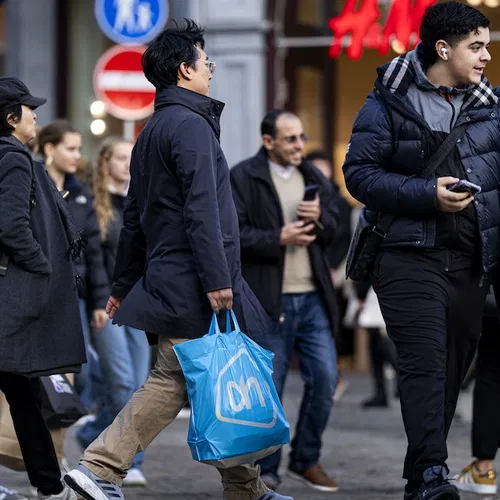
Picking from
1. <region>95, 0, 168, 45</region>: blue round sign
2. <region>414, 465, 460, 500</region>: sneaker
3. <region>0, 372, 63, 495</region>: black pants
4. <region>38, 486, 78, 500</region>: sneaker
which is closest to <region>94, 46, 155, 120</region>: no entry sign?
<region>95, 0, 168, 45</region>: blue round sign

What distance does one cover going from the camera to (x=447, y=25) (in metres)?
6.17

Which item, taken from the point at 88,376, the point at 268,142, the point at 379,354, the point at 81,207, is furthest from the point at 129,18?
the point at 268,142

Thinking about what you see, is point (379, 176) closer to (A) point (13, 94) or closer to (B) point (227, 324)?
(B) point (227, 324)

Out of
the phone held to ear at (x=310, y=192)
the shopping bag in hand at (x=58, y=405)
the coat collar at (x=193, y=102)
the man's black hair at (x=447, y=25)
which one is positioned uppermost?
the man's black hair at (x=447, y=25)

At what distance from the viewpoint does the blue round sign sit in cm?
1241

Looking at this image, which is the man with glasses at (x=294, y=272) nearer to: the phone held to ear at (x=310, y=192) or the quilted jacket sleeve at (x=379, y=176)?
the phone held to ear at (x=310, y=192)

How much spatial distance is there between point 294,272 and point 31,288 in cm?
186

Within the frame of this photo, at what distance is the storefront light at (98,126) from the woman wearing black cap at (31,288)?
8478mm

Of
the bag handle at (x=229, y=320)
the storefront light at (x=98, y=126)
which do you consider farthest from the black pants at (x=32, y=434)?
the storefront light at (x=98, y=126)

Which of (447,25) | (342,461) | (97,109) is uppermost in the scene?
(447,25)

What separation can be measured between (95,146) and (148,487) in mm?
8002

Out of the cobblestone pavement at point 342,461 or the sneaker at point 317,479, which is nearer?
the cobblestone pavement at point 342,461

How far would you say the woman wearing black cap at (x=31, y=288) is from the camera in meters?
6.25

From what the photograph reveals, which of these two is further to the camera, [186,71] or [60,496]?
[60,496]
